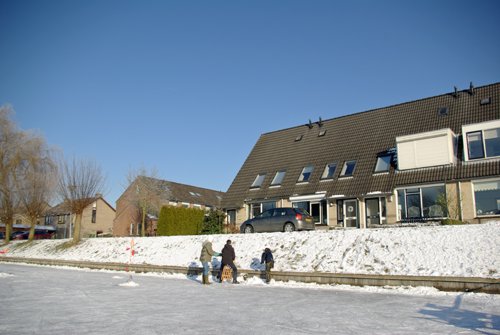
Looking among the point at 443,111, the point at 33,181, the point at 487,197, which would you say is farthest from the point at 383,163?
the point at 33,181

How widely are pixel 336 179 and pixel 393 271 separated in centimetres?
1296

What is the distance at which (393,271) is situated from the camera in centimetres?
1437

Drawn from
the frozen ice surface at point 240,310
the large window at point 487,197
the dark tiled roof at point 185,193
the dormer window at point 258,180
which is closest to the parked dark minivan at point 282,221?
the frozen ice surface at point 240,310

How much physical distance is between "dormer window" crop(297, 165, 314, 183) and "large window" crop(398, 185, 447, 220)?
6673 millimetres

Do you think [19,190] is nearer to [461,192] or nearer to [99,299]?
[99,299]

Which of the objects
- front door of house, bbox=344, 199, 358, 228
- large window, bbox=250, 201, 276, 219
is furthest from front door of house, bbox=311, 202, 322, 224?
large window, bbox=250, 201, 276, 219

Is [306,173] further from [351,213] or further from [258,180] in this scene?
[351,213]

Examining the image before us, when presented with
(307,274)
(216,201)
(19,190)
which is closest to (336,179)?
(307,274)

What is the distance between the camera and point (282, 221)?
21.9 metres

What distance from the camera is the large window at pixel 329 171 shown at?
91.0 feet

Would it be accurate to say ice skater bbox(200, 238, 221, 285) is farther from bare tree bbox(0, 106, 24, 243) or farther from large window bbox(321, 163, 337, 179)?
bare tree bbox(0, 106, 24, 243)

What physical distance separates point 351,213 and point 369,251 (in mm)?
9733

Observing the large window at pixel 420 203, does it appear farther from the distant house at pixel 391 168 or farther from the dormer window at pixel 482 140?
the dormer window at pixel 482 140

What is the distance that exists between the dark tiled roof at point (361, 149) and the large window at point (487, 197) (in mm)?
584
